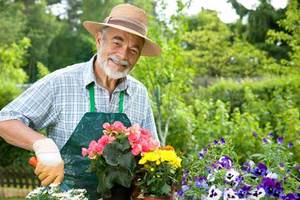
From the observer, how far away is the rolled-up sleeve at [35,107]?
2.25m

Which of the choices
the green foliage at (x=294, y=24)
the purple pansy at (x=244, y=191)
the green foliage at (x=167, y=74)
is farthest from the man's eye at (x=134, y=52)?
the green foliage at (x=294, y=24)

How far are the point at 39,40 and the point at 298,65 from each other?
13.6m

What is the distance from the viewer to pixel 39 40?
19.8m

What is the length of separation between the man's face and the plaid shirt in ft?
0.27

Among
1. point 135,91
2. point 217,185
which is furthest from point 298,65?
point 217,185

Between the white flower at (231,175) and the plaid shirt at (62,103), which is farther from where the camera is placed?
the plaid shirt at (62,103)

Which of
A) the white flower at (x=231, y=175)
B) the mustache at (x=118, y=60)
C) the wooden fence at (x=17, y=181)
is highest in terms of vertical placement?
the mustache at (x=118, y=60)

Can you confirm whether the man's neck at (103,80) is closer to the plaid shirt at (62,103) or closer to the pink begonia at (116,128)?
the plaid shirt at (62,103)

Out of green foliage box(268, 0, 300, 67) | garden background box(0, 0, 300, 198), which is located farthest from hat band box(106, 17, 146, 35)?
green foliage box(268, 0, 300, 67)

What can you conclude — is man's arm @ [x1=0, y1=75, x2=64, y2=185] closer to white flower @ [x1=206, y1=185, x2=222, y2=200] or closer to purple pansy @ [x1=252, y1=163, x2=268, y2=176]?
white flower @ [x1=206, y1=185, x2=222, y2=200]

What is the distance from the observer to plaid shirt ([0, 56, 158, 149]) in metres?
2.30

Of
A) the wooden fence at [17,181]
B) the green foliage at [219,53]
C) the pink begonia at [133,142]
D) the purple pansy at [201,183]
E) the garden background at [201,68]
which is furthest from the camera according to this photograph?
the green foliage at [219,53]

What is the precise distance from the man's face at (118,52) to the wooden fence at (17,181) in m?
6.50

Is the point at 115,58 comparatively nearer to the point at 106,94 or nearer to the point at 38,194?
the point at 106,94
